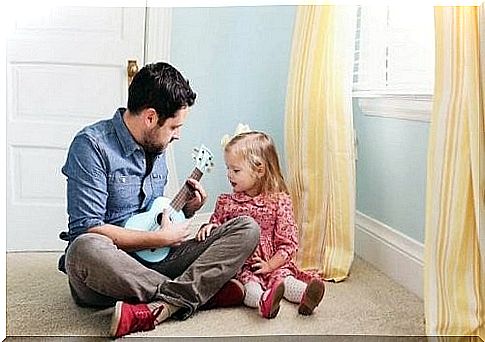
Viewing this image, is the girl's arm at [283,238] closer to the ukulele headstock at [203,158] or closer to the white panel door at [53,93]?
the ukulele headstock at [203,158]

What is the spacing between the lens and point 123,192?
183 centimetres

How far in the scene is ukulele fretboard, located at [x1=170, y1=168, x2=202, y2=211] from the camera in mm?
1845

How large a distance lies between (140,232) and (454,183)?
0.70m

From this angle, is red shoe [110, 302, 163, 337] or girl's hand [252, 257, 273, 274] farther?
girl's hand [252, 257, 273, 274]

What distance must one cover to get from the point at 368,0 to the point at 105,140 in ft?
2.23

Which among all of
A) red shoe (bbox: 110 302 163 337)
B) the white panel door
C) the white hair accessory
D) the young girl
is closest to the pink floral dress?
the young girl

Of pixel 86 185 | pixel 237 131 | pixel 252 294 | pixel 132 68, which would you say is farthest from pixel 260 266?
pixel 132 68

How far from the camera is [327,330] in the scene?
1.82 meters

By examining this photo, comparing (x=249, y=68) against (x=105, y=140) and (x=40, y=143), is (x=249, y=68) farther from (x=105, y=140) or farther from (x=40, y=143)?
(x=40, y=143)

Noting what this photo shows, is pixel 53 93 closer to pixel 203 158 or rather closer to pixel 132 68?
pixel 132 68

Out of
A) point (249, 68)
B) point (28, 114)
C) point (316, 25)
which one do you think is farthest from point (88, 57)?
point (316, 25)

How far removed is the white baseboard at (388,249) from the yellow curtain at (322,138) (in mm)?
27

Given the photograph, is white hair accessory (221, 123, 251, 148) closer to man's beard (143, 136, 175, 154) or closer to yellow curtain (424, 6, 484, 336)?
man's beard (143, 136, 175, 154)

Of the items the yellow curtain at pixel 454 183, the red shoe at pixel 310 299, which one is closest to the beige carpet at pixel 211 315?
the red shoe at pixel 310 299
